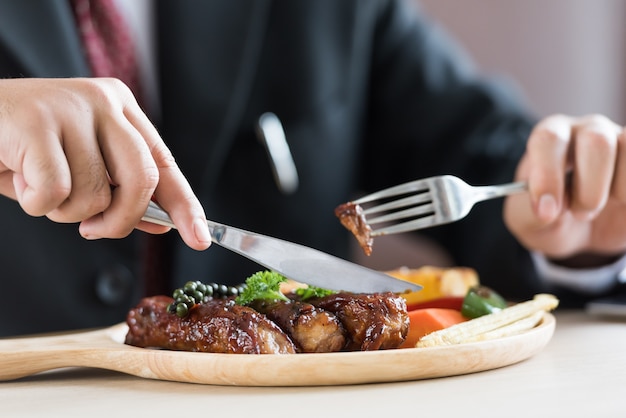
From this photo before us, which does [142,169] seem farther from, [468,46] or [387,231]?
[468,46]

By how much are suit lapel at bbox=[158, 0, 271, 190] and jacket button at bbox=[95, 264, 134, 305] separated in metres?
0.37

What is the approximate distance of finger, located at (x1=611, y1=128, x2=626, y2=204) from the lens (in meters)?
1.76

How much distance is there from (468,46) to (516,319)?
304 centimetres

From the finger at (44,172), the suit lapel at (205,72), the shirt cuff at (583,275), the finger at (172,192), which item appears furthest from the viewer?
the suit lapel at (205,72)

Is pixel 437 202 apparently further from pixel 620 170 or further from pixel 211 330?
pixel 211 330

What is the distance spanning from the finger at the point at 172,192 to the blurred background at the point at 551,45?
2979mm

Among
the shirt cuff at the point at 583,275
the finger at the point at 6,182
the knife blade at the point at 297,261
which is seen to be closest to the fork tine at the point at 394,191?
the knife blade at the point at 297,261

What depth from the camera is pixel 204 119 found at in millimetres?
2525

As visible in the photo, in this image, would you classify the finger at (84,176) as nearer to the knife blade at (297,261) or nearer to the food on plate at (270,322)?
the knife blade at (297,261)

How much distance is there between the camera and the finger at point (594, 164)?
1.73 meters

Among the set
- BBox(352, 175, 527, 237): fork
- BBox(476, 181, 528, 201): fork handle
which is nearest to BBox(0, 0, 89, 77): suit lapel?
BBox(352, 175, 527, 237): fork

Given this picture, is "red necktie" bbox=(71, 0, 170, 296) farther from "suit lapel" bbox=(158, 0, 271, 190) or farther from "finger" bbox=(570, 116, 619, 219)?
"finger" bbox=(570, 116, 619, 219)

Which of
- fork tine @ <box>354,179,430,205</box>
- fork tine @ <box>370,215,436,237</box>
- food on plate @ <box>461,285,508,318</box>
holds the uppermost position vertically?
fork tine @ <box>354,179,430,205</box>

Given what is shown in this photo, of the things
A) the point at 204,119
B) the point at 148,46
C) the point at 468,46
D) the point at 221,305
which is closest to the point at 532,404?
the point at 221,305
